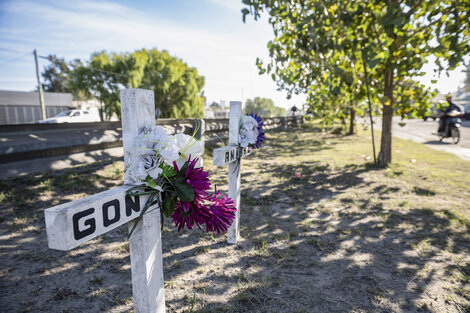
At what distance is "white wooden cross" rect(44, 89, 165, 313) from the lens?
42.9 inches

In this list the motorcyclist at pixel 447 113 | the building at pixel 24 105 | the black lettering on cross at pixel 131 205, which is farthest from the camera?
the building at pixel 24 105

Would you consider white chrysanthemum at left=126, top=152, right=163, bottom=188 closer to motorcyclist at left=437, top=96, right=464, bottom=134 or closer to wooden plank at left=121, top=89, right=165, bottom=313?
wooden plank at left=121, top=89, right=165, bottom=313

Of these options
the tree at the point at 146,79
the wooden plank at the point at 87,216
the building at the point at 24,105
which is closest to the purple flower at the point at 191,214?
the wooden plank at the point at 87,216

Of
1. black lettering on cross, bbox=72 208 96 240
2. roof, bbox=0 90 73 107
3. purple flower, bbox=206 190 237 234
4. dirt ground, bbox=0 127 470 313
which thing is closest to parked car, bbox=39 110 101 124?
dirt ground, bbox=0 127 470 313

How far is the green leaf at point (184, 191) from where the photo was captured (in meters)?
1.48

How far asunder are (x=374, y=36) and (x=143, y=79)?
79.6ft

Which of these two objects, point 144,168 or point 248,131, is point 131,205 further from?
point 248,131

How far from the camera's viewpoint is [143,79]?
1009 inches

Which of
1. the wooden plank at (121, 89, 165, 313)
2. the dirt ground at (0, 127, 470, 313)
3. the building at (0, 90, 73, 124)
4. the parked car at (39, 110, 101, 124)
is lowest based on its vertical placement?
the dirt ground at (0, 127, 470, 313)

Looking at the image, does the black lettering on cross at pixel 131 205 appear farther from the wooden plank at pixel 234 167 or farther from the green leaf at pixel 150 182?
the wooden plank at pixel 234 167

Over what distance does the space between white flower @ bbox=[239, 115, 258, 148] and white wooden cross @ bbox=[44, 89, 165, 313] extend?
1.71 metres

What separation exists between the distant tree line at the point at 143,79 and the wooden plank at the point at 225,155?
2188 centimetres

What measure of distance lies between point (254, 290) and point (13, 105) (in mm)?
48398

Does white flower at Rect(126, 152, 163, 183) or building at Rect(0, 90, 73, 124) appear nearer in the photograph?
white flower at Rect(126, 152, 163, 183)
